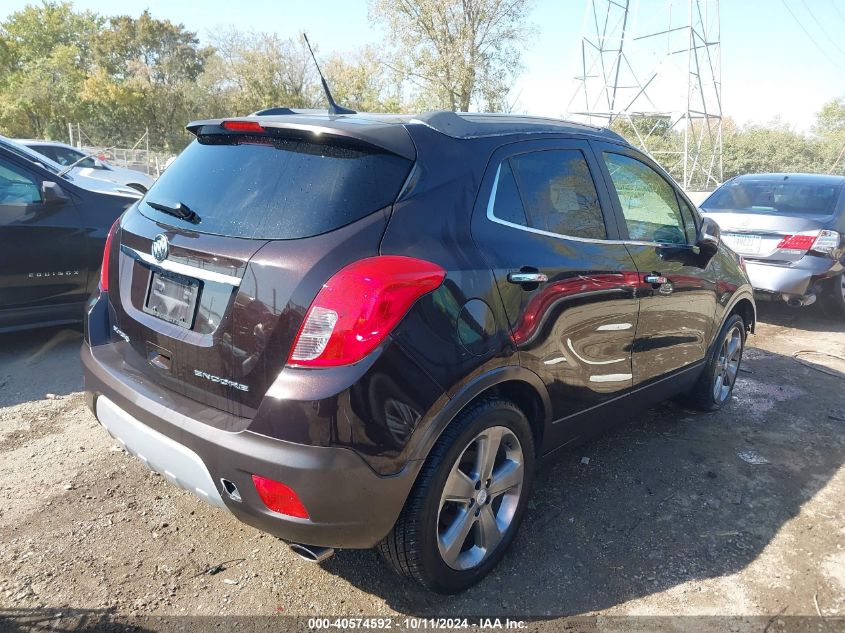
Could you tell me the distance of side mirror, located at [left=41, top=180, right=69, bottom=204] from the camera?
4.79m

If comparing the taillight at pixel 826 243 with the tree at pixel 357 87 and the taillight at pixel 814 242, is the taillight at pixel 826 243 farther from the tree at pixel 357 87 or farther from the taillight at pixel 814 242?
the tree at pixel 357 87

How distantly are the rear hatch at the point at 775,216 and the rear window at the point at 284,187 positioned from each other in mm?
5659

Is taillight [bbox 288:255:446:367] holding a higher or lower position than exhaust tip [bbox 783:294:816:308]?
higher

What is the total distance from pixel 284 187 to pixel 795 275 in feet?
20.4

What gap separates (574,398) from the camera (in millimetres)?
2857

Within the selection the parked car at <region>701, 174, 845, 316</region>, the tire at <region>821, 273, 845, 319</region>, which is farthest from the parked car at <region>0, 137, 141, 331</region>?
the tire at <region>821, 273, 845, 319</region>

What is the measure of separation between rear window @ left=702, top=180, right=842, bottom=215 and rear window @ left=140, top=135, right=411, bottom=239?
21.5 feet

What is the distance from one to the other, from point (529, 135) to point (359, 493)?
1.73 meters

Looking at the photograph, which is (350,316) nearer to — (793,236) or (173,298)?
(173,298)

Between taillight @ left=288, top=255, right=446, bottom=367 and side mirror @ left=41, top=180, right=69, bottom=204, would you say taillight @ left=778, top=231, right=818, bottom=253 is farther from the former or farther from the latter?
side mirror @ left=41, top=180, right=69, bottom=204

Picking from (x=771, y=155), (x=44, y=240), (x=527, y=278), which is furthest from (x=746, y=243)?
(x=771, y=155)

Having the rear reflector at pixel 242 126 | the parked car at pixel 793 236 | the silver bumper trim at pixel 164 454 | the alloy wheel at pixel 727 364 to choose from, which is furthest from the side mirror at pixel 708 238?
the parked car at pixel 793 236

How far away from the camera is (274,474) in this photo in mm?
Answer: 1956

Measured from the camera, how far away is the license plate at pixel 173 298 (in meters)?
2.23
